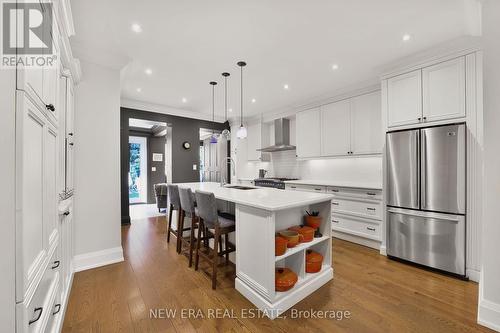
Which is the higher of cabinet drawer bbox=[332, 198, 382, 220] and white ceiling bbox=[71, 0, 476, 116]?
white ceiling bbox=[71, 0, 476, 116]

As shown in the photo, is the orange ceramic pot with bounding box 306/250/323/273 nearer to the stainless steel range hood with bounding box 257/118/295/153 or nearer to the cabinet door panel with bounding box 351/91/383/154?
the cabinet door panel with bounding box 351/91/383/154

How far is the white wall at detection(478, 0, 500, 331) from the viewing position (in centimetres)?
160

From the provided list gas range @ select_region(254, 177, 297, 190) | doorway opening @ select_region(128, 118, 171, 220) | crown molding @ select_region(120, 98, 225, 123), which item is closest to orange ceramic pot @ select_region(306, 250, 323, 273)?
gas range @ select_region(254, 177, 297, 190)

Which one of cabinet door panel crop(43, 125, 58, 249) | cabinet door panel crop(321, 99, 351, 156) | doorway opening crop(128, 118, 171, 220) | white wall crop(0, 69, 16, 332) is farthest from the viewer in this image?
doorway opening crop(128, 118, 171, 220)

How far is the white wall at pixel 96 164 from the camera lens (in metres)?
2.53

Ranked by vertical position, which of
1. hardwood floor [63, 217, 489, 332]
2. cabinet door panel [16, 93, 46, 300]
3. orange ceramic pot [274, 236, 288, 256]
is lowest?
hardwood floor [63, 217, 489, 332]

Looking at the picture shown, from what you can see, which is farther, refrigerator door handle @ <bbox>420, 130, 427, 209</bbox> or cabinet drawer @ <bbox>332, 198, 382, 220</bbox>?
cabinet drawer @ <bbox>332, 198, 382, 220</bbox>

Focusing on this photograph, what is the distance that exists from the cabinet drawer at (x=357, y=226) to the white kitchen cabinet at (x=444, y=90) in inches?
63.2

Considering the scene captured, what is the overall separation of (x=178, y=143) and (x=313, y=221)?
4.15 metres

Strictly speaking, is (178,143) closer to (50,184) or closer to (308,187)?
(308,187)

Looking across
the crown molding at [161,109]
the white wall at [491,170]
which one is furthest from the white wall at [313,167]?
the white wall at [491,170]

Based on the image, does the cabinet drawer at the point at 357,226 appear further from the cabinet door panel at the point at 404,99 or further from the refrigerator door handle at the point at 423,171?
the cabinet door panel at the point at 404,99

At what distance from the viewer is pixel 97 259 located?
260cm

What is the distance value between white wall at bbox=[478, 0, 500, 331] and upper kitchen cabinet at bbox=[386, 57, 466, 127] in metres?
0.86
